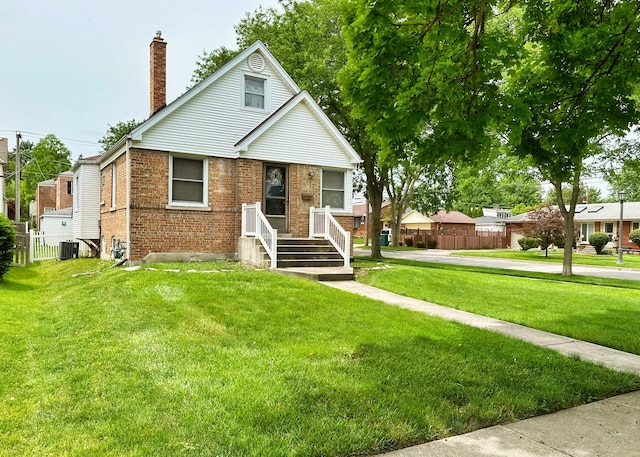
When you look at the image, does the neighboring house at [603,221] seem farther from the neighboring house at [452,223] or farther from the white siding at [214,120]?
the white siding at [214,120]

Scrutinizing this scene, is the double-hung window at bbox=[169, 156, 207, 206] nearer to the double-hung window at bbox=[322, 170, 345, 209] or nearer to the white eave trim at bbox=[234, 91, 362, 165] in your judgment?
the white eave trim at bbox=[234, 91, 362, 165]

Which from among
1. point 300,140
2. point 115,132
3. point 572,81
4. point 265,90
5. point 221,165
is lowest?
point 221,165

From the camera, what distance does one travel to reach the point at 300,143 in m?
15.0

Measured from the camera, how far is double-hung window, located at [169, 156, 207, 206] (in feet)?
44.4

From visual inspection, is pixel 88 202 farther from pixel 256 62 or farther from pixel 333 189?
pixel 333 189

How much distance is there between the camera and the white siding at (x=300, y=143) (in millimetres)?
14398

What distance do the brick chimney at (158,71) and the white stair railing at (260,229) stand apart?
455 centimetres

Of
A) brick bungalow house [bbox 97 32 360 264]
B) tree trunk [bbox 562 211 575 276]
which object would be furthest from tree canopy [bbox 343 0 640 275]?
tree trunk [bbox 562 211 575 276]

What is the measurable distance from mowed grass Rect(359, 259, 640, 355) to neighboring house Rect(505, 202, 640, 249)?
27.6 m

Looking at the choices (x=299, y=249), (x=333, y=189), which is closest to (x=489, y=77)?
(x=299, y=249)

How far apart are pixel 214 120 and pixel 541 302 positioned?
10.5 m

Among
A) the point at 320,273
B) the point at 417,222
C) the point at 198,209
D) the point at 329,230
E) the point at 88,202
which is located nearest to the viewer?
the point at 320,273

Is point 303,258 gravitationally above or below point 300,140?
below

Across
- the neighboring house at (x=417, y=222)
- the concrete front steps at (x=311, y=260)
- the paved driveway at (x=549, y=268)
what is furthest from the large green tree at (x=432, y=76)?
the neighboring house at (x=417, y=222)
